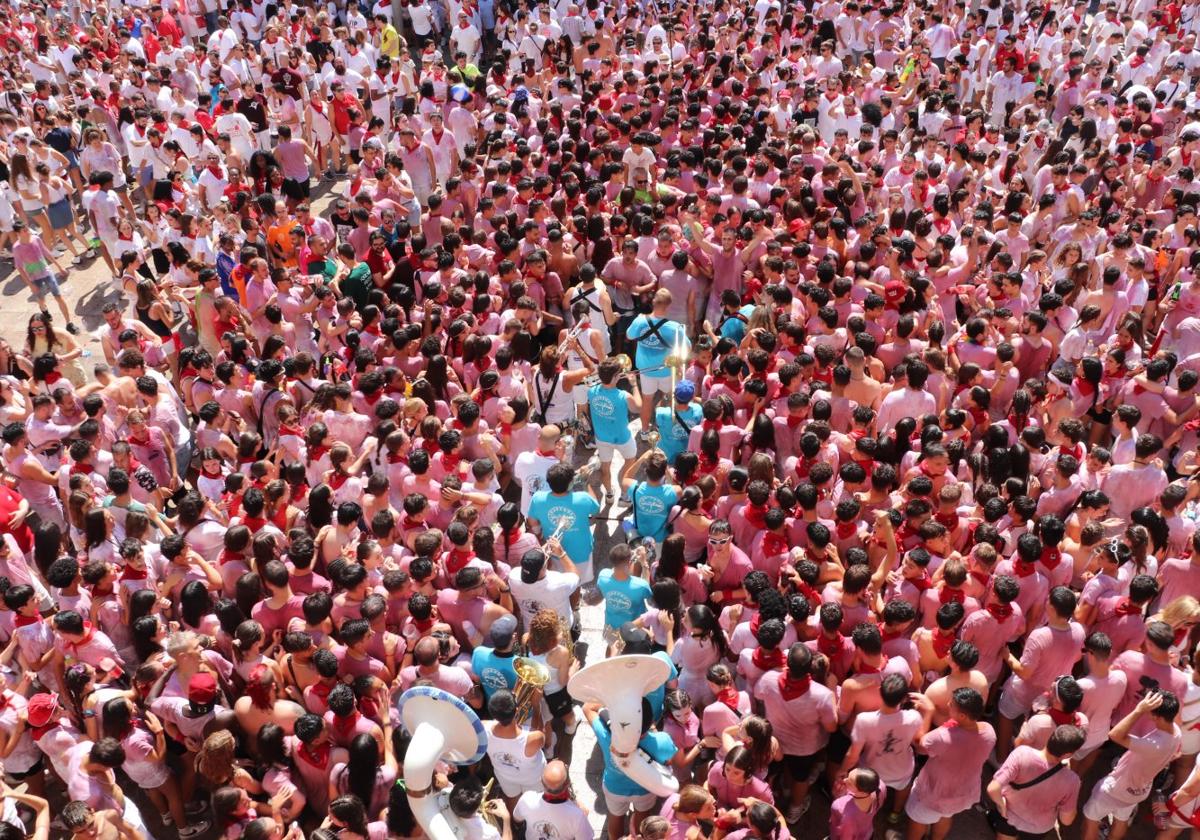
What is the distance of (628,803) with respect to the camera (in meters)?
6.20

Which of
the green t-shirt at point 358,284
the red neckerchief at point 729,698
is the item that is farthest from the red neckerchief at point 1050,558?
the green t-shirt at point 358,284

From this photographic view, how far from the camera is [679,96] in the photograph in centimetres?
1473

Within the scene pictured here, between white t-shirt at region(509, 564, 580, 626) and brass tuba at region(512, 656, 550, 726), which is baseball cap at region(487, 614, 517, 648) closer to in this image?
brass tuba at region(512, 656, 550, 726)

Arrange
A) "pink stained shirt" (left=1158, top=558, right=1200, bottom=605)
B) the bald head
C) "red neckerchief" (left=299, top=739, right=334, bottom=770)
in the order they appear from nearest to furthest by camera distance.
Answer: the bald head < "red neckerchief" (left=299, top=739, right=334, bottom=770) < "pink stained shirt" (left=1158, top=558, right=1200, bottom=605)

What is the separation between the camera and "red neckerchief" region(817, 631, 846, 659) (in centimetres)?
616

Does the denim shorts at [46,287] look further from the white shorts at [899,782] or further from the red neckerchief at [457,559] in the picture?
the white shorts at [899,782]

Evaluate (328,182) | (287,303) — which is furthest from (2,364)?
(328,182)

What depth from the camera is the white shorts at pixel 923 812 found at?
6004 mm

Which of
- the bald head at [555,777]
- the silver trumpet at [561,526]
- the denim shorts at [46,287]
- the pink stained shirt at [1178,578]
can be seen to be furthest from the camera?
the denim shorts at [46,287]

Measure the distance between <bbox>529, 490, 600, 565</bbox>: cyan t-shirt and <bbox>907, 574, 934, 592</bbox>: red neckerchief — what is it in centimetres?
249

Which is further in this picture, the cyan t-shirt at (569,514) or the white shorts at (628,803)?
the cyan t-shirt at (569,514)

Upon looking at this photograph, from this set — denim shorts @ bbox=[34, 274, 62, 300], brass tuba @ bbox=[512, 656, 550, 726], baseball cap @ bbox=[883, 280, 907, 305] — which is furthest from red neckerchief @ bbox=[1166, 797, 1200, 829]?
denim shorts @ bbox=[34, 274, 62, 300]

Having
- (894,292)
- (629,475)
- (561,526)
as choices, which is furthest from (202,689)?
(894,292)

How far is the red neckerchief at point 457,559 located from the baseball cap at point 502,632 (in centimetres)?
81
